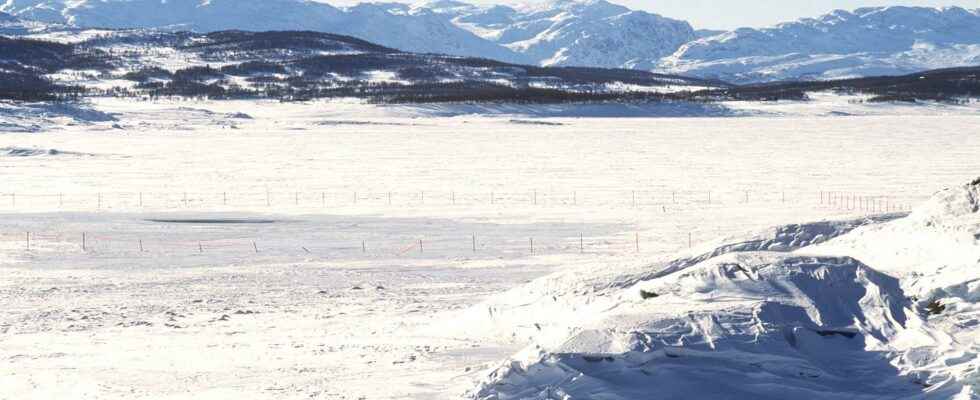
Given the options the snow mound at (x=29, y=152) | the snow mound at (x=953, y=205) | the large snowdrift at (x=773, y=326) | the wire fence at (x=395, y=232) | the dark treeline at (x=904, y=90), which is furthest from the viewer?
the dark treeline at (x=904, y=90)

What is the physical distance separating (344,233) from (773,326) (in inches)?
730

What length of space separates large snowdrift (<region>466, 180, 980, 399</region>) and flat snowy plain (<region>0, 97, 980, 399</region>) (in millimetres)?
546

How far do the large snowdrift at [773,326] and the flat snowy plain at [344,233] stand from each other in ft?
1.79

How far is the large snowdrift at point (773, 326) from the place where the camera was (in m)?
11.1

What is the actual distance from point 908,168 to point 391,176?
20.2m

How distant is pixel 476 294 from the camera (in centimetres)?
1991

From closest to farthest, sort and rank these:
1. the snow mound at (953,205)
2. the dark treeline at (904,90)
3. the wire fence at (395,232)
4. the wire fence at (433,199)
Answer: the snow mound at (953,205), the wire fence at (395,232), the wire fence at (433,199), the dark treeline at (904,90)

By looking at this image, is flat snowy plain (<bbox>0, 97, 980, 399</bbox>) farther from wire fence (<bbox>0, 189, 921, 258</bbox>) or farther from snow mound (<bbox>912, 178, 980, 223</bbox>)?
snow mound (<bbox>912, 178, 980, 223</bbox>)

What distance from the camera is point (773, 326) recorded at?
1211cm

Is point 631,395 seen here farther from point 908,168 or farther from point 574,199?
point 908,168

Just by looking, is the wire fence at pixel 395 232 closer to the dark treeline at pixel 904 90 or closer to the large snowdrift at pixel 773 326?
the large snowdrift at pixel 773 326

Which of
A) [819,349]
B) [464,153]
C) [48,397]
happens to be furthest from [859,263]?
[464,153]

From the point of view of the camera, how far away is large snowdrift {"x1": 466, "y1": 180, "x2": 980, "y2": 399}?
11.1 m

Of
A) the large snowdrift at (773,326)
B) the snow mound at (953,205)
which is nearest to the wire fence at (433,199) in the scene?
the snow mound at (953,205)
